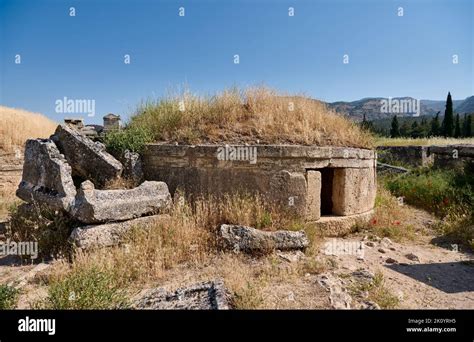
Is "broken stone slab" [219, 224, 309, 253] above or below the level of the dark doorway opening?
below

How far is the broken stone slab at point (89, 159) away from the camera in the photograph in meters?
6.09

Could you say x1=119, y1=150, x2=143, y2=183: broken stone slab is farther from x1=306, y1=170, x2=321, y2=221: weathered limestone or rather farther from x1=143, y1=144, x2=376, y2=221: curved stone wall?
x1=306, y1=170, x2=321, y2=221: weathered limestone

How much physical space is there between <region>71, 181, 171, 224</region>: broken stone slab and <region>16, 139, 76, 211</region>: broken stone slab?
43 cm

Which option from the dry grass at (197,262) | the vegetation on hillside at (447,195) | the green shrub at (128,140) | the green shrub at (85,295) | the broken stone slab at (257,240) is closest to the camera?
the green shrub at (85,295)

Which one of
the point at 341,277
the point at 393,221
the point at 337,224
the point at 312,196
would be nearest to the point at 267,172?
the point at 312,196

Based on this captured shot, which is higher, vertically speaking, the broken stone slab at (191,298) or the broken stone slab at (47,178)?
the broken stone slab at (47,178)

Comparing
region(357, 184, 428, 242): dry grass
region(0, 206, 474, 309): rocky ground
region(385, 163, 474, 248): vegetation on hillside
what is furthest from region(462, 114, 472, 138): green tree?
region(0, 206, 474, 309): rocky ground

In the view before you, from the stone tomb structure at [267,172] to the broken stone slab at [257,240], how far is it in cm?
72

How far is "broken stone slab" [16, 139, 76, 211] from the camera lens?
557 centimetres

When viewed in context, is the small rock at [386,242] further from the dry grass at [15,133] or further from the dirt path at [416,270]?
the dry grass at [15,133]

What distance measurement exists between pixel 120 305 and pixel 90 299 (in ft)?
1.04

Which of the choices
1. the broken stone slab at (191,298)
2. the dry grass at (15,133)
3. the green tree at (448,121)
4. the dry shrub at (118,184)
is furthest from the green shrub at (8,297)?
the green tree at (448,121)

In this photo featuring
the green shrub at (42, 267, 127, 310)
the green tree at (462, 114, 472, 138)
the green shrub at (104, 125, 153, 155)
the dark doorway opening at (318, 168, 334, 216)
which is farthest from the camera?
the green tree at (462, 114, 472, 138)

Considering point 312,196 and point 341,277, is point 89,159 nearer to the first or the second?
point 312,196
